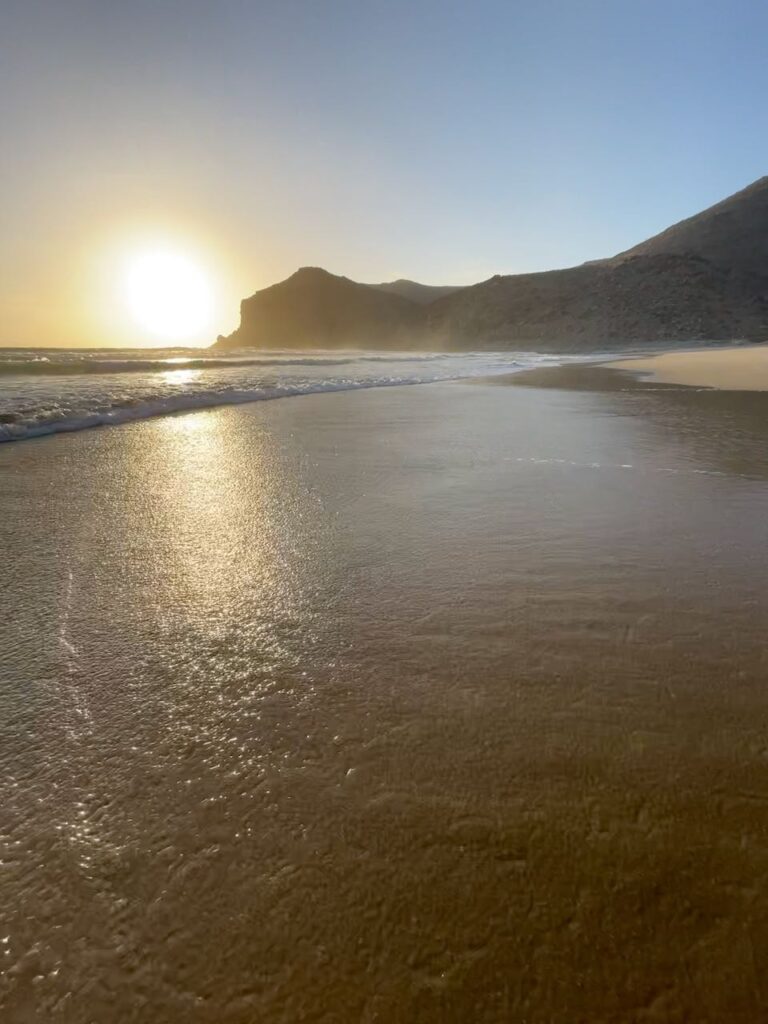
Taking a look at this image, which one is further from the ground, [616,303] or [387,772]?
[616,303]

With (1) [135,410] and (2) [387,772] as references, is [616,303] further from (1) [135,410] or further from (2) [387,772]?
(2) [387,772]

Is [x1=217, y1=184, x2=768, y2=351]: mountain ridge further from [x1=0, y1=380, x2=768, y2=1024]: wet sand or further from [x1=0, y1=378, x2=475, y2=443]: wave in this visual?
[x1=0, y1=380, x2=768, y2=1024]: wet sand

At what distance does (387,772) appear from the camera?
1.12 metres

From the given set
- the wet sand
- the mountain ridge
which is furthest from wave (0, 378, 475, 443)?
the mountain ridge

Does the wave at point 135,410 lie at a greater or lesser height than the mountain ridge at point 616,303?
lesser

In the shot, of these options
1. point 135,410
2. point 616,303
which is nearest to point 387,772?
point 135,410

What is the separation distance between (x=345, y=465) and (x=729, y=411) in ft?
17.1

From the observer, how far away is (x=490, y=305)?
258 ft

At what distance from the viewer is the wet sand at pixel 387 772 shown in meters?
0.78

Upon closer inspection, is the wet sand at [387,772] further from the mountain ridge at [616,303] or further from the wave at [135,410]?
the mountain ridge at [616,303]

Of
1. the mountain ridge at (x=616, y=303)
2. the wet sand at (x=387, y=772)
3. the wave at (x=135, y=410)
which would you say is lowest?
the wet sand at (x=387, y=772)

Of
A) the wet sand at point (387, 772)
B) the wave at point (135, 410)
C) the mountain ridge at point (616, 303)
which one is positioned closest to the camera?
the wet sand at point (387, 772)

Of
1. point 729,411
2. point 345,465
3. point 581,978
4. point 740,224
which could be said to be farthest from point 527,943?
point 740,224

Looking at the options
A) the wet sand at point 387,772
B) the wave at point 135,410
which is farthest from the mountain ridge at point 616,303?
the wet sand at point 387,772
